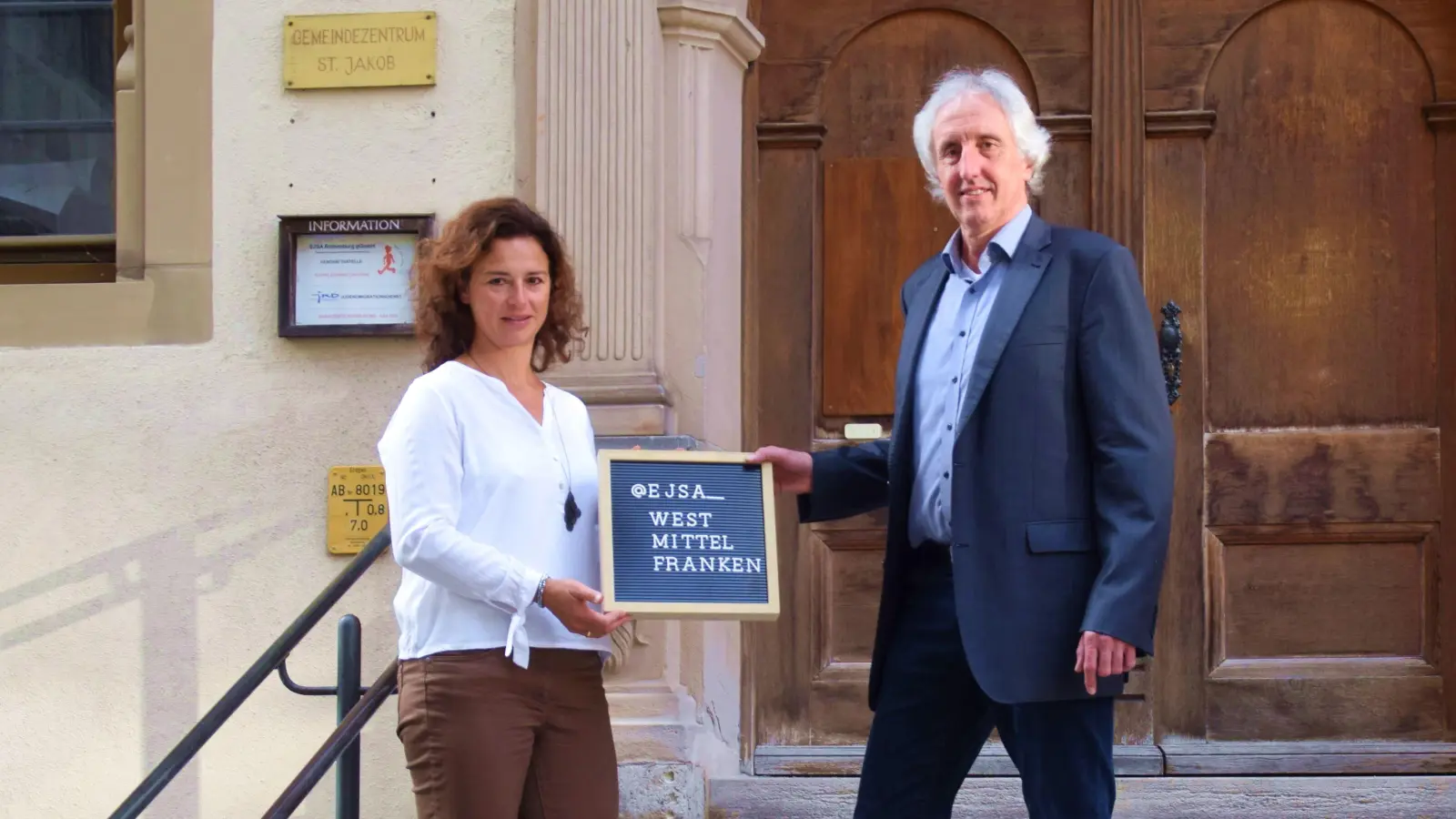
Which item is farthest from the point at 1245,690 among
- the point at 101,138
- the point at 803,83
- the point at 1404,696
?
the point at 101,138

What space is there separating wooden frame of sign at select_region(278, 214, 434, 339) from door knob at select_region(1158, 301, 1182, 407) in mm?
2078

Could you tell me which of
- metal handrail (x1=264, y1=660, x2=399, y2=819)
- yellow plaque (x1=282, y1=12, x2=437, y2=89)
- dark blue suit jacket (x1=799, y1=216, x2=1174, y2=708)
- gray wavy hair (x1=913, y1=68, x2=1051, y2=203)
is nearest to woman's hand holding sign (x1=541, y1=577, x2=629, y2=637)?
metal handrail (x1=264, y1=660, x2=399, y2=819)

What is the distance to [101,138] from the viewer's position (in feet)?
16.8

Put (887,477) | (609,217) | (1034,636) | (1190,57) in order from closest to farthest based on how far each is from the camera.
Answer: (1034,636)
(887,477)
(609,217)
(1190,57)

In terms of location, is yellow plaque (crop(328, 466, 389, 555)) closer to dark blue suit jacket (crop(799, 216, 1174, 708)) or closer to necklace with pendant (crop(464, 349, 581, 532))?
necklace with pendant (crop(464, 349, 581, 532))

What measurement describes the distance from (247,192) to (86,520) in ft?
3.39

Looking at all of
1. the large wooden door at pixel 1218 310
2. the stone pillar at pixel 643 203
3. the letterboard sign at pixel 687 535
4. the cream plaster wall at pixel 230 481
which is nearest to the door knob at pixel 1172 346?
the large wooden door at pixel 1218 310

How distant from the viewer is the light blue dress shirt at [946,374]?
302 cm

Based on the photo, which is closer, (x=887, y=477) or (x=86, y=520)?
(x=887, y=477)

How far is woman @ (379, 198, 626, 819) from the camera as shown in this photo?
108 inches

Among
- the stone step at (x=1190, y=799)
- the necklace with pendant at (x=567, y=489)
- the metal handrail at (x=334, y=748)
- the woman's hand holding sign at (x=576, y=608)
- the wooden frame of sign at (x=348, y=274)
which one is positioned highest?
the wooden frame of sign at (x=348, y=274)

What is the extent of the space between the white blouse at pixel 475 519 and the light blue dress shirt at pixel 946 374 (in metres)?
0.63

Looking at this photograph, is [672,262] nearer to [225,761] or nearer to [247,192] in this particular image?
[247,192]

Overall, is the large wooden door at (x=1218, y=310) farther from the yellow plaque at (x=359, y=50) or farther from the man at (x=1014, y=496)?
the man at (x=1014, y=496)
